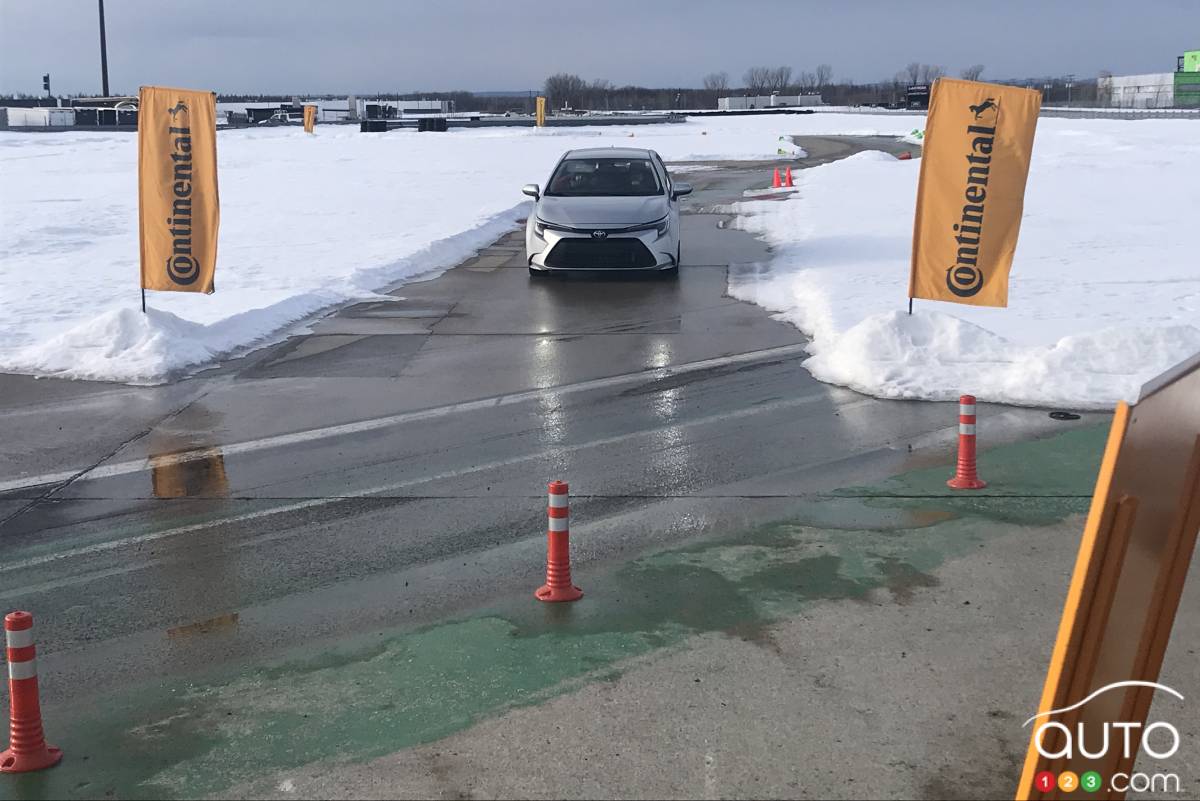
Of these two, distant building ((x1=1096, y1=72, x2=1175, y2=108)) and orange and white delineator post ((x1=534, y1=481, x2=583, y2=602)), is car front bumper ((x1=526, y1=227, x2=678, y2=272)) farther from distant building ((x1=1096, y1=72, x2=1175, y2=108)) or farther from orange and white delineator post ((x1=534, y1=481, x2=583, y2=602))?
distant building ((x1=1096, y1=72, x2=1175, y2=108))

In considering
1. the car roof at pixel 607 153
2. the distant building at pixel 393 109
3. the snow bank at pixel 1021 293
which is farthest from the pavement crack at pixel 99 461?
the distant building at pixel 393 109

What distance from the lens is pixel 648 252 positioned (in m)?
16.6

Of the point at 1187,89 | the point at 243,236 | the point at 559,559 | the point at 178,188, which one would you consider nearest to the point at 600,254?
the point at 178,188

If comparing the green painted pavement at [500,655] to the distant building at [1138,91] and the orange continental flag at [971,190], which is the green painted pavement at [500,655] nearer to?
the orange continental flag at [971,190]

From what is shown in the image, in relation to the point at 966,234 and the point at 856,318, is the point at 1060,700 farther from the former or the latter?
the point at 856,318

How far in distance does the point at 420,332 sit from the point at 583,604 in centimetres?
806

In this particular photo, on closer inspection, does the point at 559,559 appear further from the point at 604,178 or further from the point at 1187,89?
the point at 1187,89

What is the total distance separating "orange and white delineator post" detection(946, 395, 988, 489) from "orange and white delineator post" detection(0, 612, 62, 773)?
5.51 m

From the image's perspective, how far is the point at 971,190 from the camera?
1120cm

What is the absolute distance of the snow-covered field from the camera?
36.3 feet

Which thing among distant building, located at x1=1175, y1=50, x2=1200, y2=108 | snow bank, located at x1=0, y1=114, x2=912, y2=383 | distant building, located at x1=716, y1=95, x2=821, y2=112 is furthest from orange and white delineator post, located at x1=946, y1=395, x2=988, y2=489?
distant building, located at x1=716, y1=95, x2=821, y2=112

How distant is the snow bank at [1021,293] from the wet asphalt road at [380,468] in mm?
594

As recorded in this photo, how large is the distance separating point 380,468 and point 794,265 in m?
10.8

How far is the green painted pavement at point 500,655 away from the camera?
15.4ft
